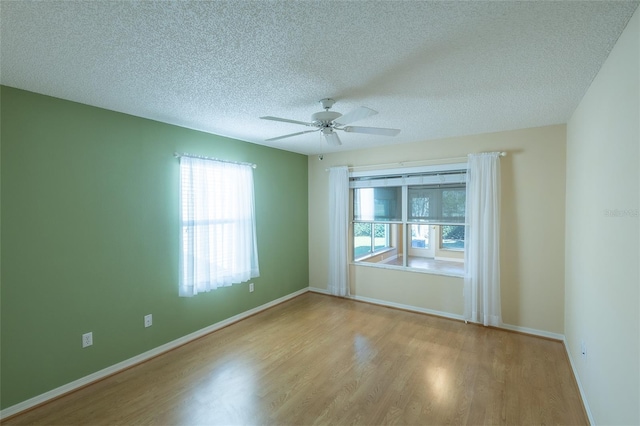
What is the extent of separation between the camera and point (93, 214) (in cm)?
268

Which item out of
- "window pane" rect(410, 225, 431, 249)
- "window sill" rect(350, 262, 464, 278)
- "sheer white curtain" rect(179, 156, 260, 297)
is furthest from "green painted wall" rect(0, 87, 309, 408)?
"window pane" rect(410, 225, 431, 249)

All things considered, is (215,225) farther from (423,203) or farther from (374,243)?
(423,203)

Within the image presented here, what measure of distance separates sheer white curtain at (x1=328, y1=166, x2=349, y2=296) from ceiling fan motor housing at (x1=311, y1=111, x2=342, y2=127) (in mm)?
2329

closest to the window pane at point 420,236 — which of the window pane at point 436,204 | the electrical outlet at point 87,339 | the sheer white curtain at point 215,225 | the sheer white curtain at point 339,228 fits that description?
the window pane at point 436,204

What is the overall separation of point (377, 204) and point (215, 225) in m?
2.55

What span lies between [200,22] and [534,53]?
194 centimetres

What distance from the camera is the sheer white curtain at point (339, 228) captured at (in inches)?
193

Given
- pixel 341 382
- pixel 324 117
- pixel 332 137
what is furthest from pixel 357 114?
pixel 341 382

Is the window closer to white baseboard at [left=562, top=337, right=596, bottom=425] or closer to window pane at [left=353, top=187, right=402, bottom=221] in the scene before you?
window pane at [left=353, top=187, right=402, bottom=221]

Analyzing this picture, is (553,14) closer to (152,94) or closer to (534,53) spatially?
(534,53)

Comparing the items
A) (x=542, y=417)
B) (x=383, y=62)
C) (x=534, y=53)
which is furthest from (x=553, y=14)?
(x=542, y=417)

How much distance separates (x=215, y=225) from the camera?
366 centimetres

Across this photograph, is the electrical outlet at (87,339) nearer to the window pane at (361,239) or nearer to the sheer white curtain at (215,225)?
the sheer white curtain at (215,225)

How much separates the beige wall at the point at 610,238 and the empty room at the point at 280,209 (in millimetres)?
25
